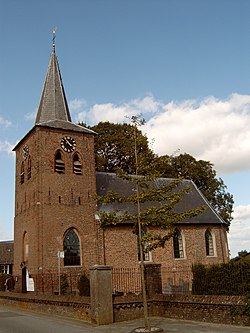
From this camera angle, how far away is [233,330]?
1131 centimetres

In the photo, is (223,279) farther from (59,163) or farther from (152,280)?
(59,163)

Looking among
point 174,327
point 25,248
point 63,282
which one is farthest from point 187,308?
point 25,248

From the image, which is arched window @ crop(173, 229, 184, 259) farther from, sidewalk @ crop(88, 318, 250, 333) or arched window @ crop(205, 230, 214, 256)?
sidewalk @ crop(88, 318, 250, 333)

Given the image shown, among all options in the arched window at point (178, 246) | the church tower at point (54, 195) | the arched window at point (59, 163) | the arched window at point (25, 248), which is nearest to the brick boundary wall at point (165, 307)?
the church tower at point (54, 195)

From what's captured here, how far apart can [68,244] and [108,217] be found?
14.5 metres

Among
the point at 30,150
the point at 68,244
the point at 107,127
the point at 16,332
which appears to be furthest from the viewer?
the point at 107,127

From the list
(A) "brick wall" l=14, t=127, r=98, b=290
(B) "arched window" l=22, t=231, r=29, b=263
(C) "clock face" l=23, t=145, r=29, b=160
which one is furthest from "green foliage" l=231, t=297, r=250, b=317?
(C) "clock face" l=23, t=145, r=29, b=160

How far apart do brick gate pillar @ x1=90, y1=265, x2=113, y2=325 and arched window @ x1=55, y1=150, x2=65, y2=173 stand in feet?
47.3

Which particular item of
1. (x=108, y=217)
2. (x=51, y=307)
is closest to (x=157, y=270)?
(x=108, y=217)

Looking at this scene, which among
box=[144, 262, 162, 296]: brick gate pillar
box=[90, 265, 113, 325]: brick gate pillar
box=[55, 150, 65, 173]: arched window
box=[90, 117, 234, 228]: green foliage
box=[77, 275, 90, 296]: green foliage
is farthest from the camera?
box=[90, 117, 234, 228]: green foliage

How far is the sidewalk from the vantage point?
11484 mm

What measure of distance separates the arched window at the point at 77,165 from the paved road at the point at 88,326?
1369 centimetres

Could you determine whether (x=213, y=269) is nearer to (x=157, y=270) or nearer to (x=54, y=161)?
(x=157, y=270)

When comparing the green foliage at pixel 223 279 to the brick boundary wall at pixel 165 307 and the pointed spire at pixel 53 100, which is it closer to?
the brick boundary wall at pixel 165 307
